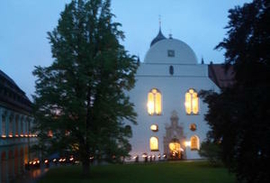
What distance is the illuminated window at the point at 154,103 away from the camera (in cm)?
5441

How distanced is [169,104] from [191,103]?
9.90 ft

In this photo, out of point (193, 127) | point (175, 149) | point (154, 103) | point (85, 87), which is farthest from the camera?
point (193, 127)

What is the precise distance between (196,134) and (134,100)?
917cm

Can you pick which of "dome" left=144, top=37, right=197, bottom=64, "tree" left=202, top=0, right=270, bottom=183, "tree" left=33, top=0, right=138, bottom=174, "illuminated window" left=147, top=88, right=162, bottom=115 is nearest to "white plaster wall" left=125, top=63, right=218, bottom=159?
"illuminated window" left=147, top=88, right=162, bottom=115

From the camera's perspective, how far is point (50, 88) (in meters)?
31.3

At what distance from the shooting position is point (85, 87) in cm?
3092

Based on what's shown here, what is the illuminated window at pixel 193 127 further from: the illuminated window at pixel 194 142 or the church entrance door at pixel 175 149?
the church entrance door at pixel 175 149

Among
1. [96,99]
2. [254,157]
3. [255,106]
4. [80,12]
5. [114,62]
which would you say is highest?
[80,12]

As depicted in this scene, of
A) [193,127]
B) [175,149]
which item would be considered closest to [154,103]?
[193,127]

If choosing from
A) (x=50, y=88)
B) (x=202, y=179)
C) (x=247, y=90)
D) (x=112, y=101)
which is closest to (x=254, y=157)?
(x=247, y=90)

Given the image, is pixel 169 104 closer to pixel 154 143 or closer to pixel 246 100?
pixel 154 143

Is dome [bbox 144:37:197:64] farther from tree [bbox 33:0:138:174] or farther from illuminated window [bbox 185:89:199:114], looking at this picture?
tree [bbox 33:0:138:174]

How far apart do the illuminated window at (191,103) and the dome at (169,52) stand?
4.09 m

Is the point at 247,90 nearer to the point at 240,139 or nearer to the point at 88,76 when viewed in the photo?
the point at 240,139
